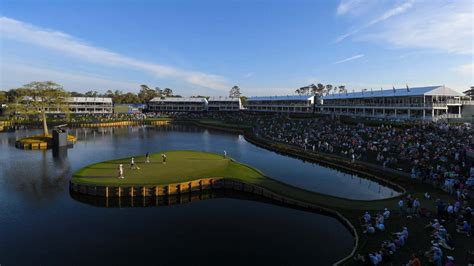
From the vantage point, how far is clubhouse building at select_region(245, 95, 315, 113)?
406ft

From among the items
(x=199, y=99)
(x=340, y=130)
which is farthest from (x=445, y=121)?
(x=199, y=99)

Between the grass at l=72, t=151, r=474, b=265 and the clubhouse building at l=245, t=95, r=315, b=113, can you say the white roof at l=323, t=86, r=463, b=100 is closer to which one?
the clubhouse building at l=245, t=95, r=315, b=113

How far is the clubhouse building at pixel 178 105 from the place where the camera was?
6457 inches

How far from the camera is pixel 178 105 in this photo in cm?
16550

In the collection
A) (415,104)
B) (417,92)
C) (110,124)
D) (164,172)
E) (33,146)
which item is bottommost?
(164,172)

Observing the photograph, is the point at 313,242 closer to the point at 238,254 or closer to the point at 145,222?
the point at 238,254

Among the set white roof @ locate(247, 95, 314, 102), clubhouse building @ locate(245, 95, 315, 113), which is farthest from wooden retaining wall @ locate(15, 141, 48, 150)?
white roof @ locate(247, 95, 314, 102)

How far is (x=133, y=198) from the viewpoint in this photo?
29.4 meters

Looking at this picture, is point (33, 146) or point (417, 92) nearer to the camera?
point (33, 146)

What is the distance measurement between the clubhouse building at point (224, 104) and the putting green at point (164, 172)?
117m

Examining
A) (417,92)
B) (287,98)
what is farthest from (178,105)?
(417,92)

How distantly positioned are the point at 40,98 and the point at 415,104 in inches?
3086

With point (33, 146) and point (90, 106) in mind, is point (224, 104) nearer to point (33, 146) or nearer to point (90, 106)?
point (90, 106)

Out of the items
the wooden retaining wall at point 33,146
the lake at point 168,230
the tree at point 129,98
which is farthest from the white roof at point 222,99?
the lake at point 168,230
